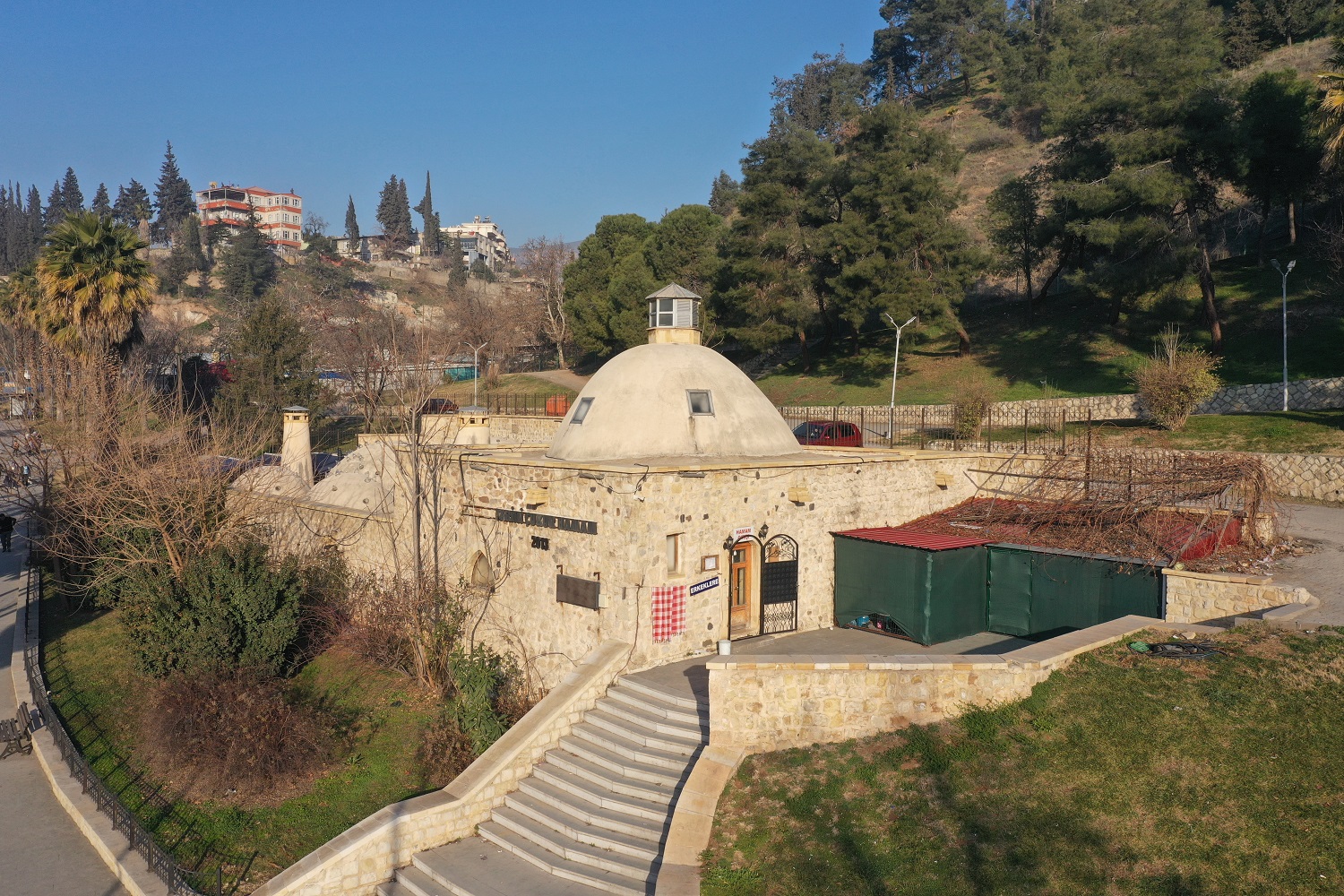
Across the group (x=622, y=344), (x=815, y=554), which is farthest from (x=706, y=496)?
(x=622, y=344)

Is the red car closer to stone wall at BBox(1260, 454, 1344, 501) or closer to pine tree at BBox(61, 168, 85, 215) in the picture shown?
stone wall at BBox(1260, 454, 1344, 501)

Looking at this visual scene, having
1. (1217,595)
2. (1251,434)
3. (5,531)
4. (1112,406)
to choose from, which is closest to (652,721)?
(1217,595)

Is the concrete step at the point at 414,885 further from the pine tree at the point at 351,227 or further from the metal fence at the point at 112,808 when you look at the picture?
the pine tree at the point at 351,227

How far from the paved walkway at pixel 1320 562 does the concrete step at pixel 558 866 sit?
11215mm

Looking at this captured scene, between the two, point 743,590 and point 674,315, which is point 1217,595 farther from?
point 674,315

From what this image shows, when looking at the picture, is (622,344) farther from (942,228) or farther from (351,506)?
(351,506)

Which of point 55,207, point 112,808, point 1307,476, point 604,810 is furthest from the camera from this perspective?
point 55,207

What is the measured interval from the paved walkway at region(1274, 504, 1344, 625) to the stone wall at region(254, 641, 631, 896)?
464 inches

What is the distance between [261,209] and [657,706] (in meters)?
163

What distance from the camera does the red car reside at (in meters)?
29.7

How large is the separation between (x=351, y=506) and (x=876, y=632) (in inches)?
631

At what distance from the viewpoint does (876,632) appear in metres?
17.9

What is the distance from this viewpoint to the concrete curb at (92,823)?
471 inches

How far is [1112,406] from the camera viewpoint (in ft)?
110
